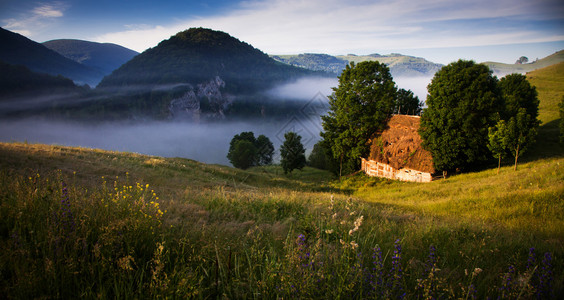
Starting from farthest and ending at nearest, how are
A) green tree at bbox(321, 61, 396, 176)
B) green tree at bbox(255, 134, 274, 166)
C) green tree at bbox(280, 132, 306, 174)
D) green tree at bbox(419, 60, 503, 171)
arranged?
green tree at bbox(255, 134, 274, 166), green tree at bbox(280, 132, 306, 174), green tree at bbox(321, 61, 396, 176), green tree at bbox(419, 60, 503, 171)

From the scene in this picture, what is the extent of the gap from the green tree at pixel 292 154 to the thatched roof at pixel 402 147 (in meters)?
20.9

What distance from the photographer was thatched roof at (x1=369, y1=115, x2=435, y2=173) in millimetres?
26688

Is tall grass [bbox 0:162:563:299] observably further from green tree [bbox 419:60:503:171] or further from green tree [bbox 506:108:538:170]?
green tree [bbox 419:60:503:171]

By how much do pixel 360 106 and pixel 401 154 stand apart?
760cm

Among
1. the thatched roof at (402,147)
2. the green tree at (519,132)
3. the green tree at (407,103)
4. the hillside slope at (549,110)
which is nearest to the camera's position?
the green tree at (519,132)

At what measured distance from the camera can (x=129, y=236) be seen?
301 centimetres

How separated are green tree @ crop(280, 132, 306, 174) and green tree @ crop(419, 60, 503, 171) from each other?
91.1 ft

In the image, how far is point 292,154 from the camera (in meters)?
50.0

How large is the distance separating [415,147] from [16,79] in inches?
11817

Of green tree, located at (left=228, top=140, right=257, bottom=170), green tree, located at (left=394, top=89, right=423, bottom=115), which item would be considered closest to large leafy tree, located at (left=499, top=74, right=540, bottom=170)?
green tree, located at (left=394, top=89, right=423, bottom=115)

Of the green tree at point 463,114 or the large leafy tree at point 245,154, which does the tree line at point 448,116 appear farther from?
the large leafy tree at point 245,154

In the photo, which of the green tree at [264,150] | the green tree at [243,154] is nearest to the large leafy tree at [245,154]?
the green tree at [243,154]

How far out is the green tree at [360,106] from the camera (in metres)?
29.6

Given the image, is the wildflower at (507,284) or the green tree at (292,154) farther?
the green tree at (292,154)
